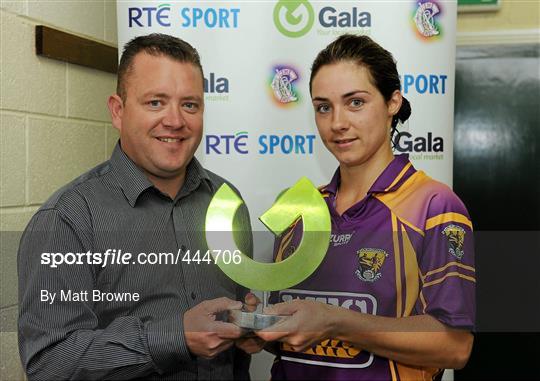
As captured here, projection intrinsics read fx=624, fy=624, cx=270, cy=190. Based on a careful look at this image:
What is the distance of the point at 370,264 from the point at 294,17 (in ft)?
2.88

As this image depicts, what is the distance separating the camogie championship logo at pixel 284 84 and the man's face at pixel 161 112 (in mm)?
522

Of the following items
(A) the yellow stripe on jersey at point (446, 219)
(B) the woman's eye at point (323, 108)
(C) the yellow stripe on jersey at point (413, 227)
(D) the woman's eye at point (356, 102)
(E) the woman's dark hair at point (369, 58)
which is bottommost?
(C) the yellow stripe on jersey at point (413, 227)

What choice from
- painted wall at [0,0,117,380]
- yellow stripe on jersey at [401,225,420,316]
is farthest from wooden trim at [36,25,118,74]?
yellow stripe on jersey at [401,225,420,316]

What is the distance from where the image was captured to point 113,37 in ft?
7.69

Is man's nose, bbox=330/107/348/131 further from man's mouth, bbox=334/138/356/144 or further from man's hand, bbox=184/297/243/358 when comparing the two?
man's hand, bbox=184/297/243/358

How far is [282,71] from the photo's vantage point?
1839 mm

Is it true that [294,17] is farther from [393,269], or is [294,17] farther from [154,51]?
[393,269]

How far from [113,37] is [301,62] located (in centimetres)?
87

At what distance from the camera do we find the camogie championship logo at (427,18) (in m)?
1.80

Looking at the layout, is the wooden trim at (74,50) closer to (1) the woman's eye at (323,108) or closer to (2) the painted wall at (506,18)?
(1) the woman's eye at (323,108)

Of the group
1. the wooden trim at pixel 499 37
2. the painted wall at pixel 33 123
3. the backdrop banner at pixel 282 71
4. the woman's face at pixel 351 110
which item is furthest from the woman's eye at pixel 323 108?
the wooden trim at pixel 499 37

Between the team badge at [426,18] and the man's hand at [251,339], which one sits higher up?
the team badge at [426,18]

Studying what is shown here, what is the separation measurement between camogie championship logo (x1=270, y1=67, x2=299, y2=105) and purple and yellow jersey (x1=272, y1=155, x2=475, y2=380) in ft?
1.98

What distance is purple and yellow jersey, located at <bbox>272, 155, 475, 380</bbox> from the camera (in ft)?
3.98
